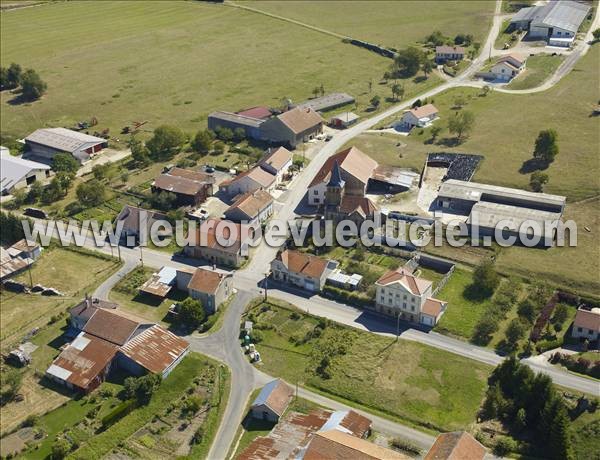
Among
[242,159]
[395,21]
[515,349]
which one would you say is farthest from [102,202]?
[395,21]

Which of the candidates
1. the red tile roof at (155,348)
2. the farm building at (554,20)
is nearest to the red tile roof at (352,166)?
the red tile roof at (155,348)

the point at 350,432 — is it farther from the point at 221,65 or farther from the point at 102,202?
the point at 221,65

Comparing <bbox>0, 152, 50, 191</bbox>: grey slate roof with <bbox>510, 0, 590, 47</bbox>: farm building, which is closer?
<bbox>0, 152, 50, 191</bbox>: grey slate roof

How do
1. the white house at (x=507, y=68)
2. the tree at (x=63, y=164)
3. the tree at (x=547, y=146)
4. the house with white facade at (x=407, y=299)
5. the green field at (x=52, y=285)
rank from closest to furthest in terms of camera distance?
the house with white facade at (x=407, y=299)
the green field at (x=52, y=285)
the tree at (x=547, y=146)
the tree at (x=63, y=164)
the white house at (x=507, y=68)

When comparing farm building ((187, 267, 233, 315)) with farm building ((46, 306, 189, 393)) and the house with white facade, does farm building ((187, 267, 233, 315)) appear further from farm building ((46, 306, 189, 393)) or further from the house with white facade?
the house with white facade

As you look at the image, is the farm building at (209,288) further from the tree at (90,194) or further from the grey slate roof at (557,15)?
the grey slate roof at (557,15)

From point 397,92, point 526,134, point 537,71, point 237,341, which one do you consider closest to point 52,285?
point 237,341

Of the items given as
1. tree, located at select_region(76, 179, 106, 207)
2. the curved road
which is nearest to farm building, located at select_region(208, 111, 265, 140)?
the curved road
